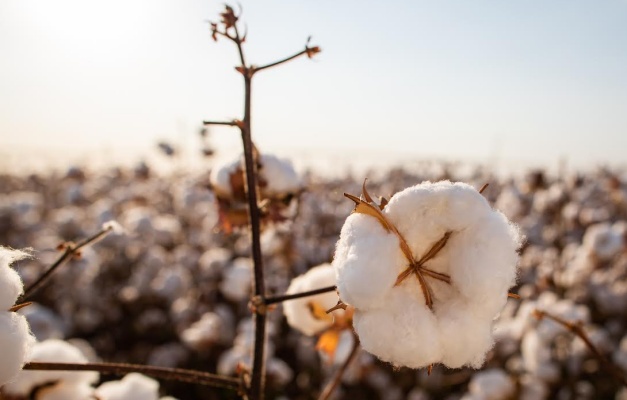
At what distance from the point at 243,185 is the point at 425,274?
0.75 meters

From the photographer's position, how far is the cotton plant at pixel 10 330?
29.9 inches

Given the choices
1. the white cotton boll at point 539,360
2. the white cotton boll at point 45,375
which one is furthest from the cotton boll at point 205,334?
the white cotton boll at point 45,375

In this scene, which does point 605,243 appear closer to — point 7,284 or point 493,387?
point 493,387

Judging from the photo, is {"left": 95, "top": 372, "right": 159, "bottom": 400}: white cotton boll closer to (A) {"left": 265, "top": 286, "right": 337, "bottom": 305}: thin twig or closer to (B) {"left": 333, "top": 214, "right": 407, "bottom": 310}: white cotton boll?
(A) {"left": 265, "top": 286, "right": 337, "bottom": 305}: thin twig

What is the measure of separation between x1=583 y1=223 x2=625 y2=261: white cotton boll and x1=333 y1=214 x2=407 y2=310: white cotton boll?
574cm

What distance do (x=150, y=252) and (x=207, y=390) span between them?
2719 mm

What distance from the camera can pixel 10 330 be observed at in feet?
2.52

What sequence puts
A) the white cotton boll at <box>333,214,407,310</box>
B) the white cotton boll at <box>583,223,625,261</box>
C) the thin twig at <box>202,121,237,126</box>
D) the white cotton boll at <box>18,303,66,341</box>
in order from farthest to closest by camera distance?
the white cotton boll at <box>583,223,625,261</box>
the white cotton boll at <box>18,303,66,341</box>
the thin twig at <box>202,121,237,126</box>
the white cotton boll at <box>333,214,407,310</box>

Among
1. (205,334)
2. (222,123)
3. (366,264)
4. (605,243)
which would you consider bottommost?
(205,334)

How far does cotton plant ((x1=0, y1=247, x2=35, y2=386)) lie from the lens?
29.9 inches

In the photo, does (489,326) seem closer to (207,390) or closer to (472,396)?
(472,396)

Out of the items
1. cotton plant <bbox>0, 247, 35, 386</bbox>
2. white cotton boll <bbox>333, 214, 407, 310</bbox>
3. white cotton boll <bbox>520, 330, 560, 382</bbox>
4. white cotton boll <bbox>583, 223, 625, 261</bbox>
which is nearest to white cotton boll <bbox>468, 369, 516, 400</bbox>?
white cotton boll <bbox>520, 330, 560, 382</bbox>

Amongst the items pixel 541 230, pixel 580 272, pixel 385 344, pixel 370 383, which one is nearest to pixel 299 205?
pixel 385 344

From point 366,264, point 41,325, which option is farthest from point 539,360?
point 41,325
